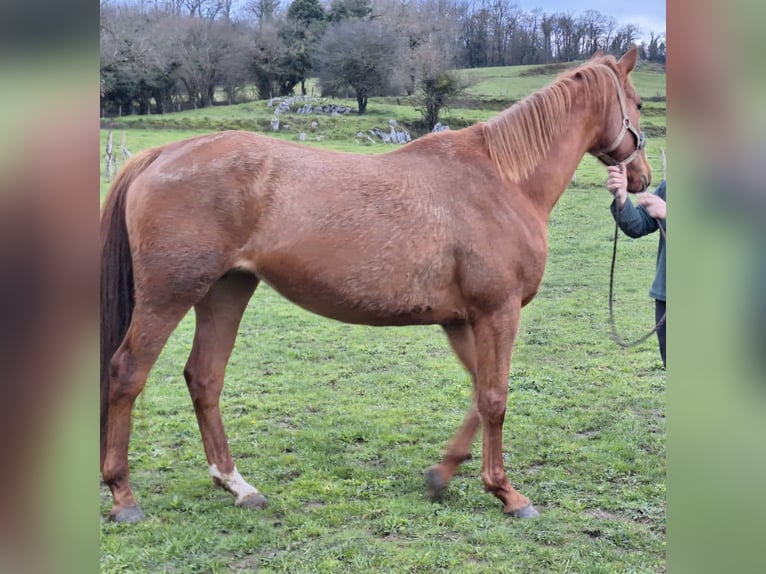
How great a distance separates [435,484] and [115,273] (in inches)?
76.1

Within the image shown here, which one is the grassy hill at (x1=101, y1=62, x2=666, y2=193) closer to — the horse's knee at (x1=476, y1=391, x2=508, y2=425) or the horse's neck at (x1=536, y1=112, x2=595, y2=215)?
the horse's neck at (x1=536, y1=112, x2=595, y2=215)

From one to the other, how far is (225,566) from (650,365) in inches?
150

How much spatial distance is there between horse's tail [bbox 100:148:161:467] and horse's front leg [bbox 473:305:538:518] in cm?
171

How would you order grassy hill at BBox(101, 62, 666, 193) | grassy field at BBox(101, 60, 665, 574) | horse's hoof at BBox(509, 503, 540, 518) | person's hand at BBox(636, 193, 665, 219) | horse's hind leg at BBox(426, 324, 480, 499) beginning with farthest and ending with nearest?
grassy hill at BBox(101, 62, 666, 193)
horse's hind leg at BBox(426, 324, 480, 499)
horse's hoof at BBox(509, 503, 540, 518)
person's hand at BBox(636, 193, 665, 219)
grassy field at BBox(101, 60, 665, 574)

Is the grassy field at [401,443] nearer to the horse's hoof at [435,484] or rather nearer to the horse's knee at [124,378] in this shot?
the horse's hoof at [435,484]

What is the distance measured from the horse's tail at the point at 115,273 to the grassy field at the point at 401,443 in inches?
16.8

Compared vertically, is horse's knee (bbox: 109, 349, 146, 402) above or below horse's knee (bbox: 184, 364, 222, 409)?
above

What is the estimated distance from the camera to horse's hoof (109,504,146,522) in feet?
9.80

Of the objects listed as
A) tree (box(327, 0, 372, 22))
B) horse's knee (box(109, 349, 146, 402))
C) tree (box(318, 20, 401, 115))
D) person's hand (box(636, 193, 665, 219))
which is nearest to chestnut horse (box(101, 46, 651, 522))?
horse's knee (box(109, 349, 146, 402))

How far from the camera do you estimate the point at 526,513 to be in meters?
3.24

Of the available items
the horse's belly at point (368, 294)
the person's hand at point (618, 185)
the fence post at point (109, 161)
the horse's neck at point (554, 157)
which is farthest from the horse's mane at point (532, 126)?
the fence post at point (109, 161)

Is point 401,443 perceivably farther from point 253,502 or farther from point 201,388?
point 201,388

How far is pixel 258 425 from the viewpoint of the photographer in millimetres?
4316

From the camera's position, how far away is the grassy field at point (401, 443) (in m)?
2.90
